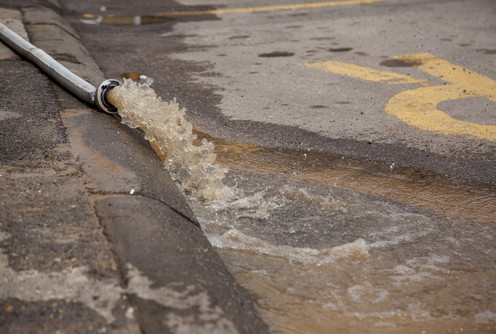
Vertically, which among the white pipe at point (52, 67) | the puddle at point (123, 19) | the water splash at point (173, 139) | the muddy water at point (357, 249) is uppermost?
the white pipe at point (52, 67)

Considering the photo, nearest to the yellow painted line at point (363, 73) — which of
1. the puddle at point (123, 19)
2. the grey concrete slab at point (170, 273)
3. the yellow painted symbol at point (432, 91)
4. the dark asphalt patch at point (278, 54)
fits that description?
the yellow painted symbol at point (432, 91)

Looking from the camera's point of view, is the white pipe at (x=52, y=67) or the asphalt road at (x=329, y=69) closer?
the white pipe at (x=52, y=67)

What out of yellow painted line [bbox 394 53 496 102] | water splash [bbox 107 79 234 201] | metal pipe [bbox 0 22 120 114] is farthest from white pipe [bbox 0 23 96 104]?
yellow painted line [bbox 394 53 496 102]

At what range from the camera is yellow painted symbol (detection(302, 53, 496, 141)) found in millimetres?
4387

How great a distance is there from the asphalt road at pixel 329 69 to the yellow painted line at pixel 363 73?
0.05ft

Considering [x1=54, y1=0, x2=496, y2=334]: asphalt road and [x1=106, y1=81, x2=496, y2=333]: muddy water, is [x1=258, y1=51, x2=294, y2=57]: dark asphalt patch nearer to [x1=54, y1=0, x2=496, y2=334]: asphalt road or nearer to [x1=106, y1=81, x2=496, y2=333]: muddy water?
[x1=54, y1=0, x2=496, y2=334]: asphalt road

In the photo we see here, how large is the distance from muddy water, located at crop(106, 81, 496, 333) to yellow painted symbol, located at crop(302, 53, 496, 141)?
85 centimetres

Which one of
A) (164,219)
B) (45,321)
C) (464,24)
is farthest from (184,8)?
(45,321)

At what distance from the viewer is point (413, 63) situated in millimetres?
5902

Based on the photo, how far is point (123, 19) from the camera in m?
8.30

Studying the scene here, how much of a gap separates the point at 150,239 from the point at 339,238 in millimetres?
954

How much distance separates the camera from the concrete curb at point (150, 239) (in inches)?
83.3

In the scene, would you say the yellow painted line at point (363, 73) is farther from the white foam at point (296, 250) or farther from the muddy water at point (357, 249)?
the white foam at point (296, 250)

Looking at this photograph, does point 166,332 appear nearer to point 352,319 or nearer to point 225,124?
point 352,319
